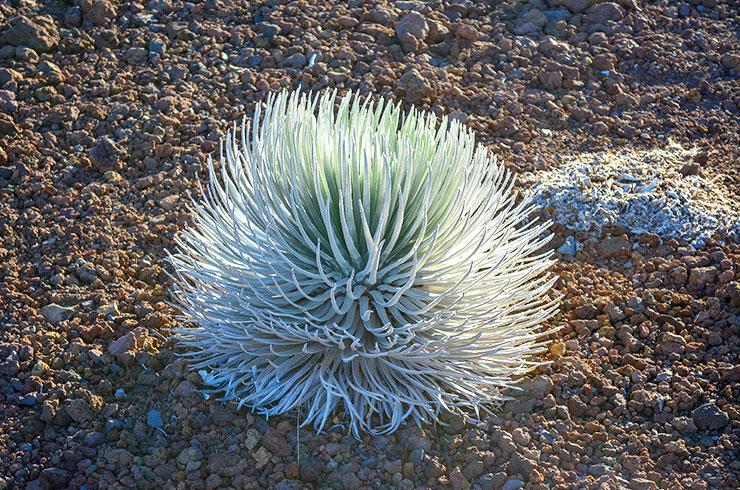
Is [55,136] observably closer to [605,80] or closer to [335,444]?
[335,444]

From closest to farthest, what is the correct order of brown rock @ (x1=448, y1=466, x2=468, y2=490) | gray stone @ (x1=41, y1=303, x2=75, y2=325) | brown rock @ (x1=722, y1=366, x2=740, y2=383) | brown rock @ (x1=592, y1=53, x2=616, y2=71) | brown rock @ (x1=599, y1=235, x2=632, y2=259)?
brown rock @ (x1=448, y1=466, x2=468, y2=490) < brown rock @ (x1=722, y1=366, x2=740, y2=383) < gray stone @ (x1=41, y1=303, x2=75, y2=325) < brown rock @ (x1=599, y1=235, x2=632, y2=259) < brown rock @ (x1=592, y1=53, x2=616, y2=71)

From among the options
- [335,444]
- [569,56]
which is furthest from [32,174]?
[569,56]

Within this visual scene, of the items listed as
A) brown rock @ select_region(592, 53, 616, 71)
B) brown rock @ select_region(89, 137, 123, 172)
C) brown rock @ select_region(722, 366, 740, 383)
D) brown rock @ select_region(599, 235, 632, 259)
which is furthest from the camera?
brown rock @ select_region(592, 53, 616, 71)

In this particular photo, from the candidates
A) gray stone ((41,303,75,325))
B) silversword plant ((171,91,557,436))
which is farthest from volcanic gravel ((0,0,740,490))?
silversword plant ((171,91,557,436))

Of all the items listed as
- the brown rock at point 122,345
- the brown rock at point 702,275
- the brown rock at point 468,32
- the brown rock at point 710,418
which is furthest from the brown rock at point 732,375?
the brown rock at point 468,32

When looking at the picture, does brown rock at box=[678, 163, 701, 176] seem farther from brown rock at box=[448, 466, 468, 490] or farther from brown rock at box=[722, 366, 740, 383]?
brown rock at box=[448, 466, 468, 490]
